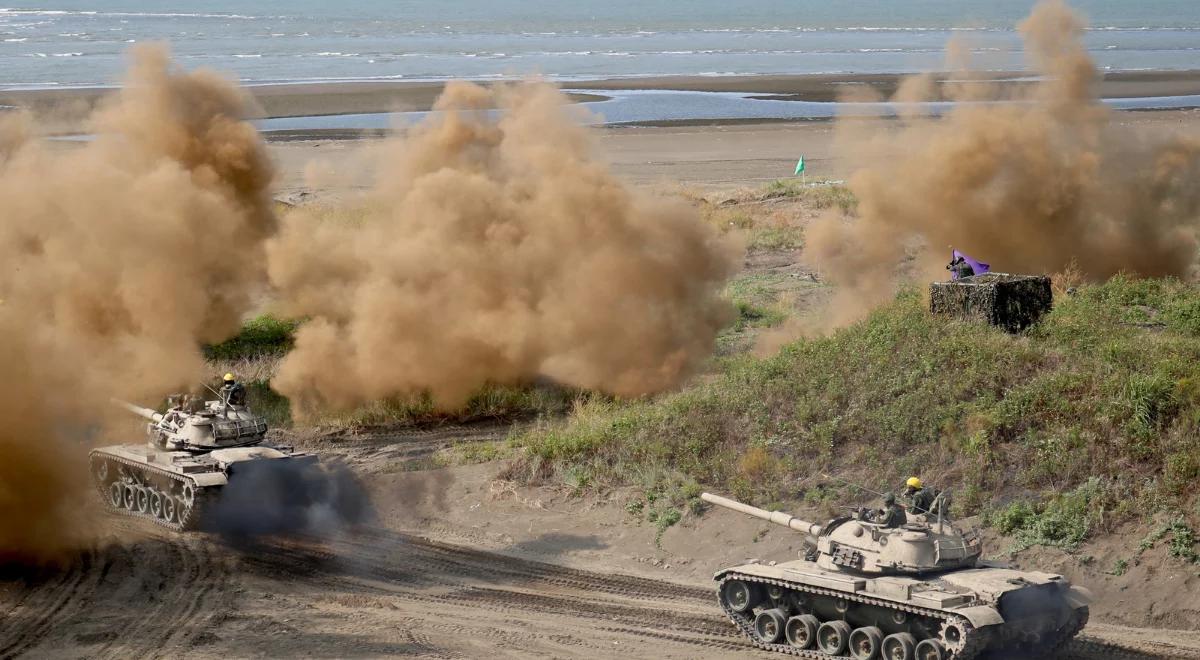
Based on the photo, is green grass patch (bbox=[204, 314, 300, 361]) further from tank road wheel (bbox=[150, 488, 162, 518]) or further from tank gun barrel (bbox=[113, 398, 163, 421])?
tank road wheel (bbox=[150, 488, 162, 518])

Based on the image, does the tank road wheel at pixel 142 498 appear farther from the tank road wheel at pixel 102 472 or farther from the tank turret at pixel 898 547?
the tank turret at pixel 898 547

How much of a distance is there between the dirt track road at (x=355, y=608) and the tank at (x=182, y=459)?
80 centimetres

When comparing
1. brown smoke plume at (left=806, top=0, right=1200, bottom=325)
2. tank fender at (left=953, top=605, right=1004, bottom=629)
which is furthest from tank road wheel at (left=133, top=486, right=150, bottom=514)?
brown smoke plume at (left=806, top=0, right=1200, bottom=325)

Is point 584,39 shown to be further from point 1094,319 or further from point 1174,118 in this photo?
point 1094,319

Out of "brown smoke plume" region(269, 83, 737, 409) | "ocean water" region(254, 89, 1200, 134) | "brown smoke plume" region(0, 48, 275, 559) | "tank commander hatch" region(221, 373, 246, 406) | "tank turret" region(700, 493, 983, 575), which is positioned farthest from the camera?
"ocean water" region(254, 89, 1200, 134)

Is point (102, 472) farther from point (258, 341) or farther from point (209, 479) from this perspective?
point (258, 341)

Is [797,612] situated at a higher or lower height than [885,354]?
lower

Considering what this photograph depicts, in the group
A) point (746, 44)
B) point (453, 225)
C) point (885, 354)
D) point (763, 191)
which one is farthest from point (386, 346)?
point (746, 44)

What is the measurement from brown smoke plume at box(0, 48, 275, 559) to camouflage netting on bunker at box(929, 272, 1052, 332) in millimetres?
12078

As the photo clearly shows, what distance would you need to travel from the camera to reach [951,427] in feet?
62.2

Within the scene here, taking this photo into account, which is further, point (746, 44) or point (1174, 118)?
point (746, 44)

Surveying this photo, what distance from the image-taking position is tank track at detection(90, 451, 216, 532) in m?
19.5

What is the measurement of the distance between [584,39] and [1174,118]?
68.4m

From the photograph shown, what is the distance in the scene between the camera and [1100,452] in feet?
58.8
